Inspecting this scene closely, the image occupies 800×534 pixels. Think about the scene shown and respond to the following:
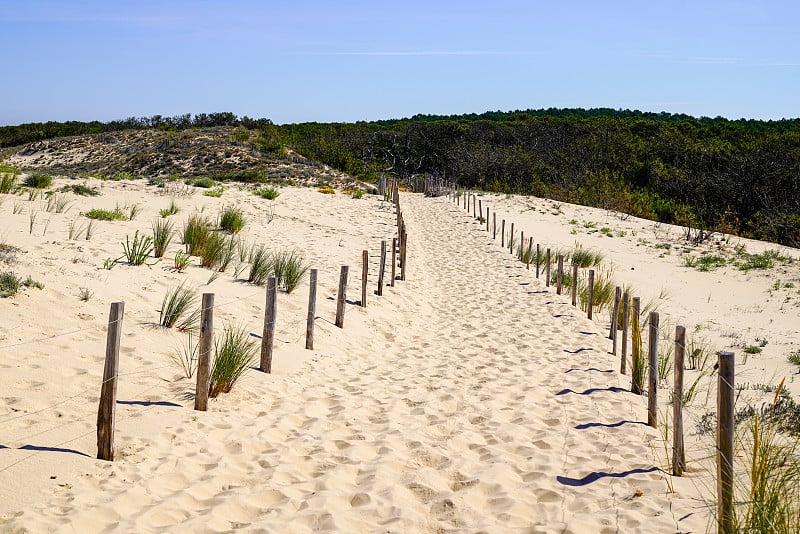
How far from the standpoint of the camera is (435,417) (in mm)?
6402

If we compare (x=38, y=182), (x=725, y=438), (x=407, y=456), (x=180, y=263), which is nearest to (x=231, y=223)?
(x=180, y=263)

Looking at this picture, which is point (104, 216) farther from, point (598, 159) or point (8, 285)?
point (598, 159)

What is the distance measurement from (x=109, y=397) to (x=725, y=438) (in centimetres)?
415

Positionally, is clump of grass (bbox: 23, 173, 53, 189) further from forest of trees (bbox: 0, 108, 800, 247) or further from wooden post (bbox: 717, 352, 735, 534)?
forest of trees (bbox: 0, 108, 800, 247)

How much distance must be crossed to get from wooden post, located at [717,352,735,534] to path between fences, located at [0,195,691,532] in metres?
0.48

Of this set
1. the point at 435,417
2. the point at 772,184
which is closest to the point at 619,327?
the point at 435,417

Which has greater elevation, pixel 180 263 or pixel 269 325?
pixel 180 263

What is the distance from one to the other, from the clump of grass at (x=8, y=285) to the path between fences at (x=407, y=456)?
2930mm

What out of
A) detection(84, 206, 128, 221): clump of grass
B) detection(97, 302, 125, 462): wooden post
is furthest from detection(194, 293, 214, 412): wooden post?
detection(84, 206, 128, 221): clump of grass

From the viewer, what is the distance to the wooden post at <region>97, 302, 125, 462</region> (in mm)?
4477

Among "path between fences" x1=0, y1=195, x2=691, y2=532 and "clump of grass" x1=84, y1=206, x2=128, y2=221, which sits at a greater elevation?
"clump of grass" x1=84, y1=206, x2=128, y2=221

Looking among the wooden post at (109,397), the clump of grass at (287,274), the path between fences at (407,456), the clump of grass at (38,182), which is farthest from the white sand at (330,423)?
the clump of grass at (38,182)

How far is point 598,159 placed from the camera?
43.5 metres

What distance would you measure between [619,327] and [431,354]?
11.9 feet
